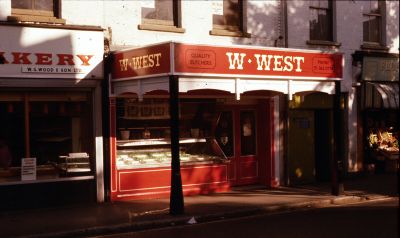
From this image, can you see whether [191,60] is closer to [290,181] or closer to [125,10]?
Answer: [125,10]

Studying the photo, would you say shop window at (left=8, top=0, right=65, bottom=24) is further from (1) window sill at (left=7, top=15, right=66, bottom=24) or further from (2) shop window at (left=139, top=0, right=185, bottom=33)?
(2) shop window at (left=139, top=0, right=185, bottom=33)

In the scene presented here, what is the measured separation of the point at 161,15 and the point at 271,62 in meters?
3.14

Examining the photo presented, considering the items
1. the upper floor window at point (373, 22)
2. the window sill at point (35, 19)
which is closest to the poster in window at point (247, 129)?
the upper floor window at point (373, 22)

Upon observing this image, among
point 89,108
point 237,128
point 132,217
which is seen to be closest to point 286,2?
point 237,128

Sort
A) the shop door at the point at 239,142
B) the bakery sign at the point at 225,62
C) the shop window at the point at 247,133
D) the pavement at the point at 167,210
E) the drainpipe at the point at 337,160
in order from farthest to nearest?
the shop window at the point at 247,133 < the shop door at the point at 239,142 < the drainpipe at the point at 337,160 < the bakery sign at the point at 225,62 < the pavement at the point at 167,210

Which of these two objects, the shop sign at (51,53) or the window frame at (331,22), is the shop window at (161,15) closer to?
the shop sign at (51,53)

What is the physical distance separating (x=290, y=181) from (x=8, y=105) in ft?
25.8

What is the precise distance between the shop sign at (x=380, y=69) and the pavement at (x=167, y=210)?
139 inches

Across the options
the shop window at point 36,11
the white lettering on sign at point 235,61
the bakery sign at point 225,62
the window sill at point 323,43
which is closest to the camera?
the bakery sign at point 225,62

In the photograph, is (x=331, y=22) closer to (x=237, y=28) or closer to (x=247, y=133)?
(x=237, y=28)

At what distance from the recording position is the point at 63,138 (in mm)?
12609

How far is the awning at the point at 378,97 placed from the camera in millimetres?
16953

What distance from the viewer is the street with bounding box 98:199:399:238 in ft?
31.0

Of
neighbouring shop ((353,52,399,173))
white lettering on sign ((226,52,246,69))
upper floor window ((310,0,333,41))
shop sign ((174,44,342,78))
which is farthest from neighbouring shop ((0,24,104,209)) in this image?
neighbouring shop ((353,52,399,173))
